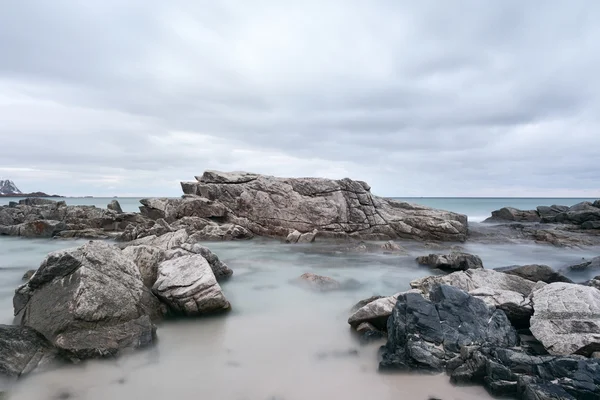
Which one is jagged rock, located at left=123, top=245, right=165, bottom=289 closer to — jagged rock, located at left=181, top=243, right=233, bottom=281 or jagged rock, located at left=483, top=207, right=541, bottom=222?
jagged rock, located at left=181, top=243, right=233, bottom=281

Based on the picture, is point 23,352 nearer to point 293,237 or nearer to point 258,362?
point 258,362

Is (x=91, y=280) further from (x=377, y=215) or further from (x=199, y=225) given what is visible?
(x=377, y=215)

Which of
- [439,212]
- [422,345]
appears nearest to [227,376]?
[422,345]

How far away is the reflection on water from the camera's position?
17.6ft

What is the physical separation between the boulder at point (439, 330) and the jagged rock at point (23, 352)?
214 inches

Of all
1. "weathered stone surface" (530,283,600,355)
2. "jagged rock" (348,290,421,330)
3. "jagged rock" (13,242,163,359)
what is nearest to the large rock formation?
"jagged rock" (348,290,421,330)

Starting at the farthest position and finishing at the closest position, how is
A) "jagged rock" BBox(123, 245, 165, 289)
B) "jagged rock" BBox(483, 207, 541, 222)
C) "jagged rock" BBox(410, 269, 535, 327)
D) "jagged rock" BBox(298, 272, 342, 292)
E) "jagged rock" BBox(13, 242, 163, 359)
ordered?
1. "jagged rock" BBox(483, 207, 541, 222)
2. "jagged rock" BBox(298, 272, 342, 292)
3. "jagged rock" BBox(123, 245, 165, 289)
4. "jagged rock" BBox(410, 269, 535, 327)
5. "jagged rock" BBox(13, 242, 163, 359)

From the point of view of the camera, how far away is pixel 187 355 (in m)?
6.61

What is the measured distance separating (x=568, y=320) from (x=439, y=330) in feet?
7.48

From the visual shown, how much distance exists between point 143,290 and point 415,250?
1505cm

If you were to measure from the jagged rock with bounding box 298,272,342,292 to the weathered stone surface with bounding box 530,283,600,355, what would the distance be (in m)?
5.57

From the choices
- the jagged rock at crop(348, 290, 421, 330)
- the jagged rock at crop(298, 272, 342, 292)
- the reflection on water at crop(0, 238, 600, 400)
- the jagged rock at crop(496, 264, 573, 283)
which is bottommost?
the reflection on water at crop(0, 238, 600, 400)

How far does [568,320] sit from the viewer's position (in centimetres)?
642

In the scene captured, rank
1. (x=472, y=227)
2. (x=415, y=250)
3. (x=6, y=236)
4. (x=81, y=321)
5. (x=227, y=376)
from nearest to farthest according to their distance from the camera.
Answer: (x=227, y=376) → (x=81, y=321) → (x=415, y=250) → (x=6, y=236) → (x=472, y=227)
